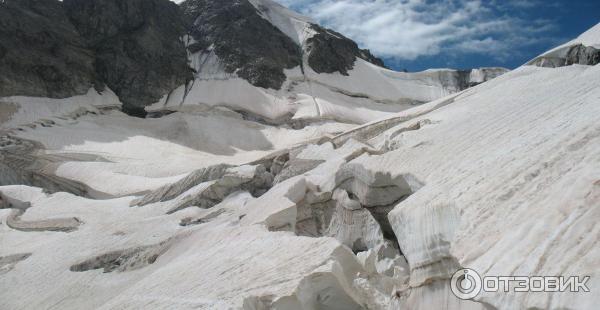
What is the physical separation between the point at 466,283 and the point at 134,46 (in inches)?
1350

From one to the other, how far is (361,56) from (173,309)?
1569 inches

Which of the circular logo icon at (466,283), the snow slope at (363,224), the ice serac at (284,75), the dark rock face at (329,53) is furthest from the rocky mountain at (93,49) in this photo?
the circular logo icon at (466,283)

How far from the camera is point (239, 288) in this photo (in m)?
4.30

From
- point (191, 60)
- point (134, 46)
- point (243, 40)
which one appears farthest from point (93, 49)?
point (243, 40)

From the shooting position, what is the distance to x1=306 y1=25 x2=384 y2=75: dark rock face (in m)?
37.2

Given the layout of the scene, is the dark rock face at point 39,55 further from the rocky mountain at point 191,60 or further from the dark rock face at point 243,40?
the dark rock face at point 243,40

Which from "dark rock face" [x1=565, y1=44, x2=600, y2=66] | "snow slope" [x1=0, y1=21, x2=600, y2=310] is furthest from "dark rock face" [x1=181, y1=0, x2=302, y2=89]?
"snow slope" [x1=0, y1=21, x2=600, y2=310]

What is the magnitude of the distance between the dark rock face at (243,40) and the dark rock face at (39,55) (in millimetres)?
8618

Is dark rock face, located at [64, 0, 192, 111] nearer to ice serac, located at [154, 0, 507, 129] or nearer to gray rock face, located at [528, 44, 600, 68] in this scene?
ice serac, located at [154, 0, 507, 129]

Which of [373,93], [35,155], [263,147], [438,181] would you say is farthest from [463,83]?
[438,181]

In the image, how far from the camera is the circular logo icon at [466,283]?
3067 mm

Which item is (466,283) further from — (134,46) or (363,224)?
(134,46)

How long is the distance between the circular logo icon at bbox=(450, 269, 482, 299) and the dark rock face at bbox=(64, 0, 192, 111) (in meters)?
29.4

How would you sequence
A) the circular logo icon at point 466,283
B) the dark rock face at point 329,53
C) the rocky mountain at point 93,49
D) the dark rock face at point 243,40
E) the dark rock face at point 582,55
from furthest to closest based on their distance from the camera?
1. the dark rock face at point 329,53
2. the dark rock face at point 243,40
3. the rocky mountain at point 93,49
4. the dark rock face at point 582,55
5. the circular logo icon at point 466,283
